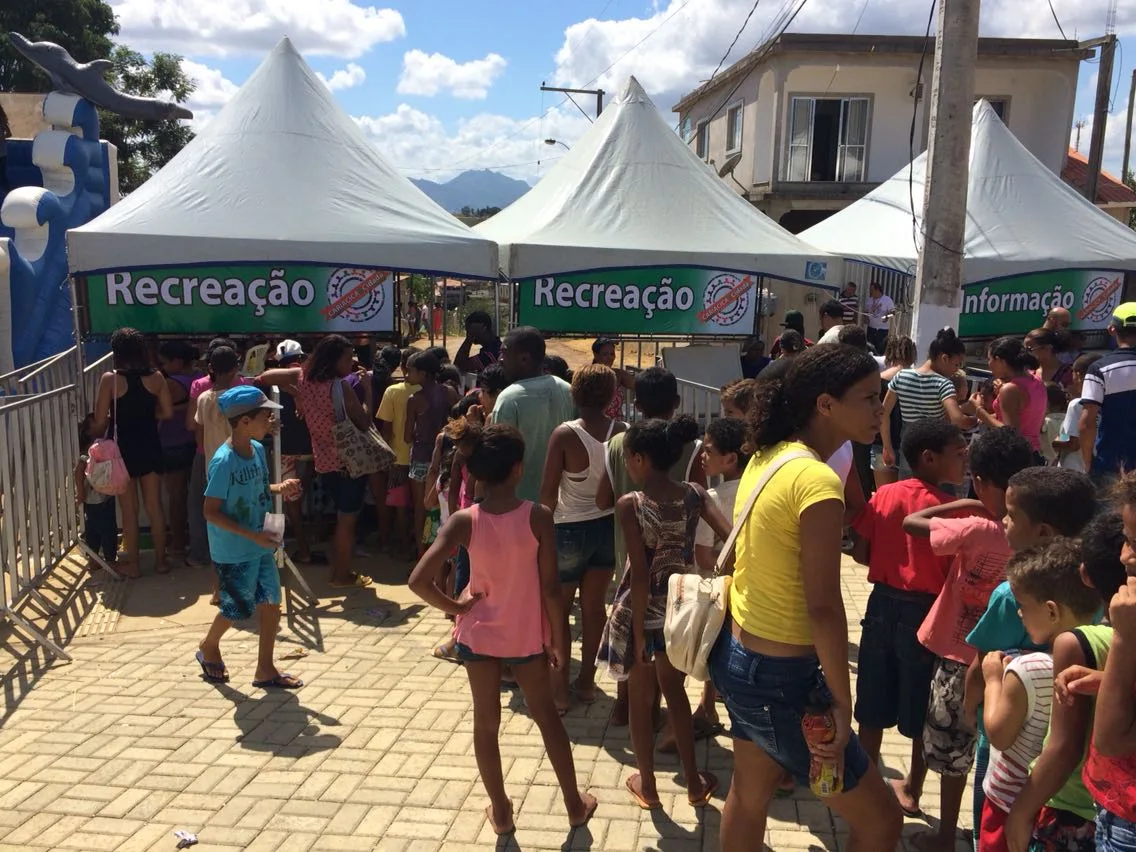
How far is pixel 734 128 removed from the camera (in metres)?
23.7

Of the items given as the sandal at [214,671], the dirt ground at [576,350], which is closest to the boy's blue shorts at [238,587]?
the sandal at [214,671]

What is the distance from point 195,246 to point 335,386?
1787mm

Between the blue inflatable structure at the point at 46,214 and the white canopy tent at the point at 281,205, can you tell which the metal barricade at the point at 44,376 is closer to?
the white canopy tent at the point at 281,205

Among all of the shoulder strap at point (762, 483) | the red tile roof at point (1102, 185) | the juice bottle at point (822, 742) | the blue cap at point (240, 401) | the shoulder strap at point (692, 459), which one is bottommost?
the juice bottle at point (822, 742)

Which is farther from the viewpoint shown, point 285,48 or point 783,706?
point 285,48

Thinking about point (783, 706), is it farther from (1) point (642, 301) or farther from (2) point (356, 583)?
(1) point (642, 301)

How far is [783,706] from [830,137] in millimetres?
21597

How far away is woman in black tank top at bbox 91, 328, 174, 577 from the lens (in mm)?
5996

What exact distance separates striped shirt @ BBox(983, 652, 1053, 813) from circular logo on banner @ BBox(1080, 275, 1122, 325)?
10338mm

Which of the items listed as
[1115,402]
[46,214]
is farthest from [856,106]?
[1115,402]

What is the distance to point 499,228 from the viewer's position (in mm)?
9164

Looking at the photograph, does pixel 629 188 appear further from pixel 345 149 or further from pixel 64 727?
pixel 64 727

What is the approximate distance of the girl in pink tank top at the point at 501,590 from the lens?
3.11 meters

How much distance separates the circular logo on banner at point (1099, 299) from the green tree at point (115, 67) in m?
25.4
